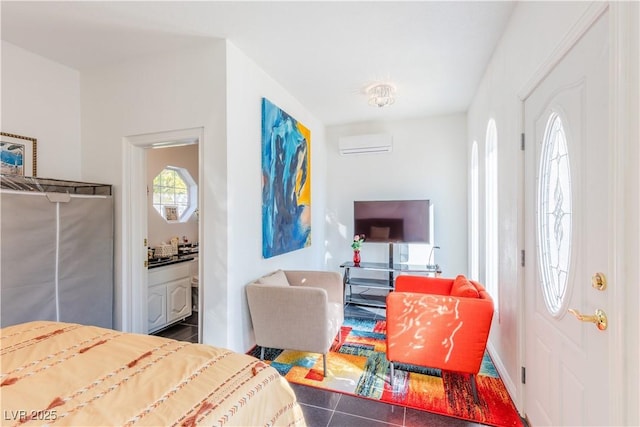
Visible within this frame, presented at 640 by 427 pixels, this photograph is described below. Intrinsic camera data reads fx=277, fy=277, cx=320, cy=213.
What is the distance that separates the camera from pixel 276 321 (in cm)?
238

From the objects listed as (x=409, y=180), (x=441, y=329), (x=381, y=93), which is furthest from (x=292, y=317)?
(x=409, y=180)

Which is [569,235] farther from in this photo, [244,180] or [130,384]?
[244,180]

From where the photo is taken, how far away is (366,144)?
4242 millimetres

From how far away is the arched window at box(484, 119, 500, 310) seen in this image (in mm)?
2609

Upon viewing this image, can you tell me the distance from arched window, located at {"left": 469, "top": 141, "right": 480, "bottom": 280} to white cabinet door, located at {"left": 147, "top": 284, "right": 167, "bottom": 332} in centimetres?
367

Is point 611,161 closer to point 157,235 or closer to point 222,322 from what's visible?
point 222,322

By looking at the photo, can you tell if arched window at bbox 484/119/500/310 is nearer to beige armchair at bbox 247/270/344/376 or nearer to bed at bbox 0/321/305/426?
beige armchair at bbox 247/270/344/376

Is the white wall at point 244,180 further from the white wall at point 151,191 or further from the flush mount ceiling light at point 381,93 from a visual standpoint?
→ the white wall at point 151,191

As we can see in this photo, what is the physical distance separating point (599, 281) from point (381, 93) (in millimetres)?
2618

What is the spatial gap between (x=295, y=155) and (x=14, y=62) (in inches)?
103

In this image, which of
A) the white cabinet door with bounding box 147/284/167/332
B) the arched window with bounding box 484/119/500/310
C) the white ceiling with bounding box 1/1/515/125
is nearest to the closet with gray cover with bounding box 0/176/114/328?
the white cabinet door with bounding box 147/284/167/332

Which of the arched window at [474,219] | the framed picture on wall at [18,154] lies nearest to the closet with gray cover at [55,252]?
the framed picture on wall at [18,154]

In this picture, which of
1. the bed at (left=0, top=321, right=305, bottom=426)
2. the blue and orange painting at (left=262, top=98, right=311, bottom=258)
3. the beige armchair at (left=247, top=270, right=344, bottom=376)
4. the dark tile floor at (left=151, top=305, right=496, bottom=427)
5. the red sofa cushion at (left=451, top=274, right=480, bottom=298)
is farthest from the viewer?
the blue and orange painting at (left=262, top=98, right=311, bottom=258)

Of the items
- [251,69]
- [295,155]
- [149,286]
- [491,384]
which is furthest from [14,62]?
[491,384]
